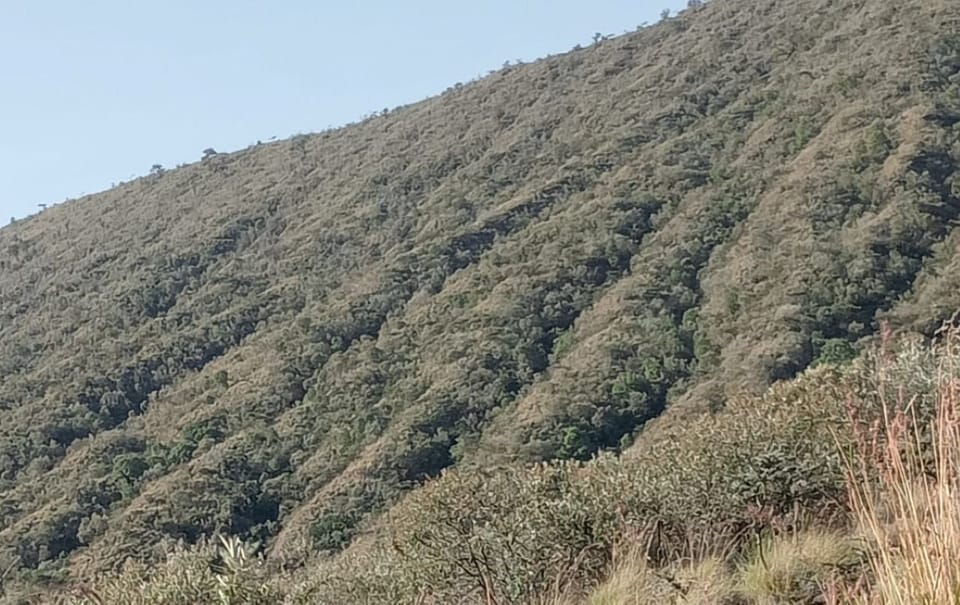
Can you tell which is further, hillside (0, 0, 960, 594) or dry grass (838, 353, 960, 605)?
hillside (0, 0, 960, 594)

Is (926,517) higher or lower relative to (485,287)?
higher

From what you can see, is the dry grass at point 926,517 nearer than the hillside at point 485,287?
Yes

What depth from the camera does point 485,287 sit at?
127ft

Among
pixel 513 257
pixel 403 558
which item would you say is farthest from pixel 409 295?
pixel 403 558

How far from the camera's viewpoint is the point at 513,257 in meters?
40.2

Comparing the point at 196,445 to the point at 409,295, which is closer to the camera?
the point at 196,445

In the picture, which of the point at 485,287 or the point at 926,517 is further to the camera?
the point at 485,287

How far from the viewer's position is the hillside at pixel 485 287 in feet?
94.3

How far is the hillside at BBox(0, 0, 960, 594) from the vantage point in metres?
28.8

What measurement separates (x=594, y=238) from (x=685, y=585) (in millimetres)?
34433

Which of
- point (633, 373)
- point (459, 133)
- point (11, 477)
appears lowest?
point (633, 373)

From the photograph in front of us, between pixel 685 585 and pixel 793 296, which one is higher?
pixel 685 585

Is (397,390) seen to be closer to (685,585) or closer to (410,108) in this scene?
(685,585)

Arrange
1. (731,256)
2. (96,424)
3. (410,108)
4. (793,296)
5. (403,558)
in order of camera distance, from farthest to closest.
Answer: (410,108) → (96,424) → (731,256) → (793,296) → (403,558)
